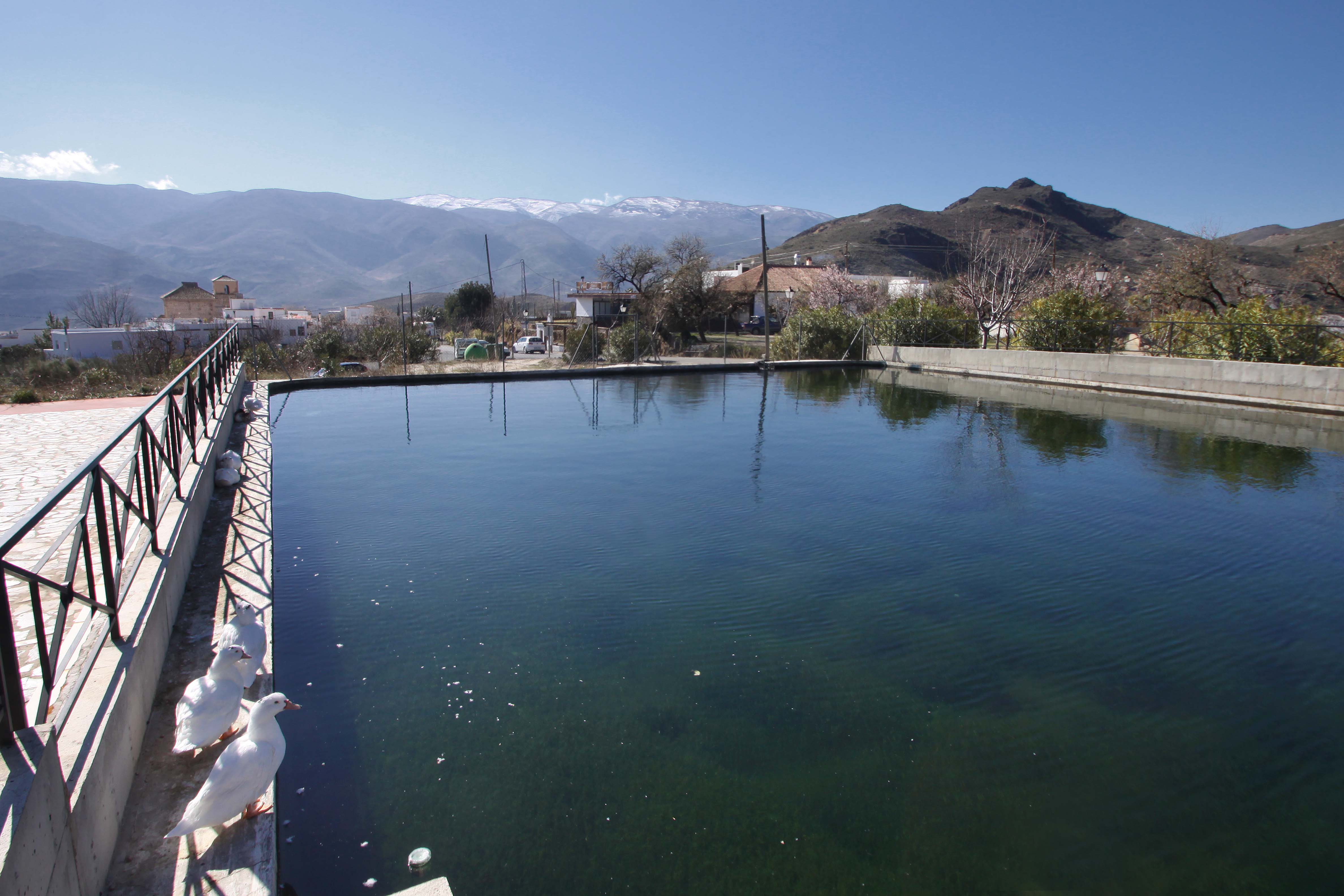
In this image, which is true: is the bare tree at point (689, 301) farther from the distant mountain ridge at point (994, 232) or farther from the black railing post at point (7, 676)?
the black railing post at point (7, 676)

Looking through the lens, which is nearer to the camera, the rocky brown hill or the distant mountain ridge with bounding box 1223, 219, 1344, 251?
the distant mountain ridge with bounding box 1223, 219, 1344, 251

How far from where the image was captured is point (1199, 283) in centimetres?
2255

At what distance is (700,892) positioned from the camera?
2740 mm

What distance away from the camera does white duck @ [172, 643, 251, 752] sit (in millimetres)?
2869

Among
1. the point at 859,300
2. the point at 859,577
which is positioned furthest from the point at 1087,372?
the point at 859,300

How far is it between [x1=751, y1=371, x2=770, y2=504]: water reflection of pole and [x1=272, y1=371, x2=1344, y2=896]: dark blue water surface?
→ 0.08 meters

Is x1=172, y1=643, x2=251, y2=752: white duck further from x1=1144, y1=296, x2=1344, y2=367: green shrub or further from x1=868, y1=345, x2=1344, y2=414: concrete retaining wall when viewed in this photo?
x1=1144, y1=296, x2=1344, y2=367: green shrub

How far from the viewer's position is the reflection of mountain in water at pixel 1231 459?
922 centimetres

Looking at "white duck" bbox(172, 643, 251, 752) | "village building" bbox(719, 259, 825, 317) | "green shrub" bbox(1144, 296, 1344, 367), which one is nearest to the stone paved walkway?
"white duck" bbox(172, 643, 251, 752)

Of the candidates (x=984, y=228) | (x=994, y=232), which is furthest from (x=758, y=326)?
(x=984, y=228)

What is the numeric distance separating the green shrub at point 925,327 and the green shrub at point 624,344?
7.68 m

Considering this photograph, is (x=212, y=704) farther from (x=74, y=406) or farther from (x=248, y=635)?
(x=74, y=406)

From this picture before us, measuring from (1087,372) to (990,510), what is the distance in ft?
43.9

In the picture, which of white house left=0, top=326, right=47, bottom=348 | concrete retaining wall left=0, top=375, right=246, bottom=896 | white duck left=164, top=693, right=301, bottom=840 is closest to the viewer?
concrete retaining wall left=0, top=375, right=246, bottom=896
